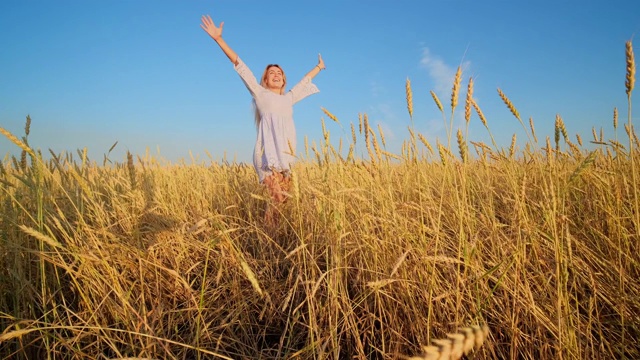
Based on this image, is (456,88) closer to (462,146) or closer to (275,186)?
(462,146)

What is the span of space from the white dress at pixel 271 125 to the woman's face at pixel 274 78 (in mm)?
142

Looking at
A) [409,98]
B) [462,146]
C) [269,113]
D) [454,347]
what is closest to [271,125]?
[269,113]

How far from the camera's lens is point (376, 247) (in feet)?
4.21

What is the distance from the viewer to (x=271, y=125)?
3207mm

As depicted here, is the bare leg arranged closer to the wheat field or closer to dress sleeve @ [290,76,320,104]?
the wheat field

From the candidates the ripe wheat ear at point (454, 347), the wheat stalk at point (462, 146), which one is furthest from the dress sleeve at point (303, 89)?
the ripe wheat ear at point (454, 347)

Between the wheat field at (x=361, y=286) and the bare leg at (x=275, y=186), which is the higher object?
the bare leg at (x=275, y=186)

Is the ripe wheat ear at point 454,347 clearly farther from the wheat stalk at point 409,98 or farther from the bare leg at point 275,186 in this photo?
the bare leg at point 275,186

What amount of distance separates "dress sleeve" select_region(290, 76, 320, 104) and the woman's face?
0.52ft

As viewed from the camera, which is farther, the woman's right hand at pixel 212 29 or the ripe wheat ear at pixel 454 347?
the woman's right hand at pixel 212 29

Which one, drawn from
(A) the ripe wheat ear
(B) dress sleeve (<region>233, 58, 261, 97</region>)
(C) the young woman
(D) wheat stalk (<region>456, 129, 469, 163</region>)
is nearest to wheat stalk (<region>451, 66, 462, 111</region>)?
(D) wheat stalk (<region>456, 129, 469, 163</region>)

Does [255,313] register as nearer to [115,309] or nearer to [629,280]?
[115,309]

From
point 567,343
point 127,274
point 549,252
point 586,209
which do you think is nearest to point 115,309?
point 127,274

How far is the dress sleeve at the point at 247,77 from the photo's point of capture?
10.6ft
